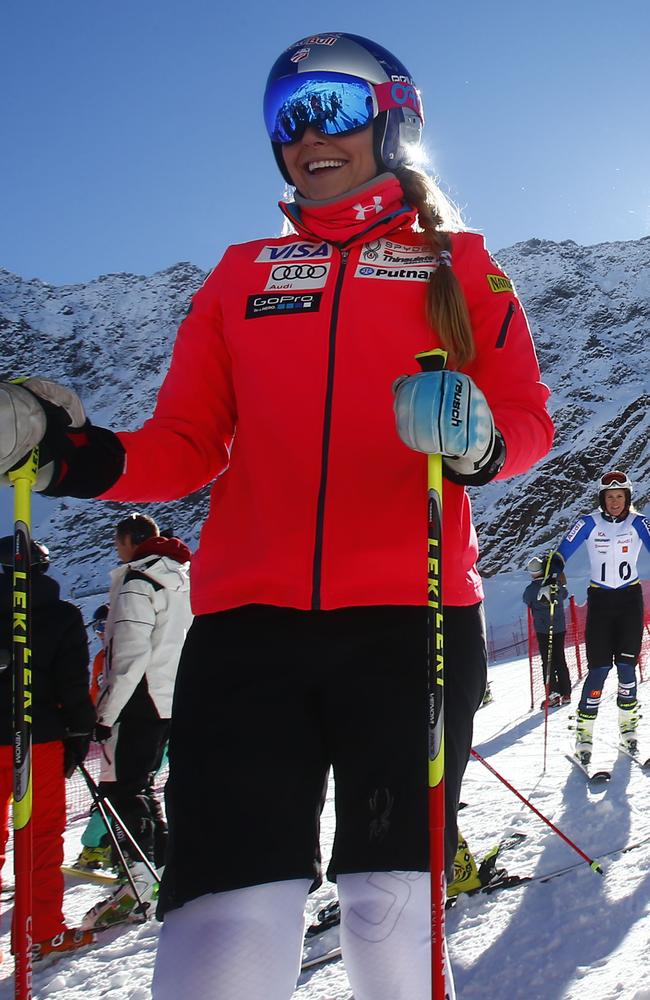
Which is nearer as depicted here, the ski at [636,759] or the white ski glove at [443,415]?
the white ski glove at [443,415]

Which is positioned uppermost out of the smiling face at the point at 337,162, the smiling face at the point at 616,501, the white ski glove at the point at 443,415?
the smiling face at the point at 337,162

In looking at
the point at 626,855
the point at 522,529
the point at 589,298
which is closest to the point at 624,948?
the point at 626,855

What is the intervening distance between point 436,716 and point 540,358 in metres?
80.1

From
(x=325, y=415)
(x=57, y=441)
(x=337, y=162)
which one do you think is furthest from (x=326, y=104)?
(x=57, y=441)

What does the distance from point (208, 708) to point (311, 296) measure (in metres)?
0.94

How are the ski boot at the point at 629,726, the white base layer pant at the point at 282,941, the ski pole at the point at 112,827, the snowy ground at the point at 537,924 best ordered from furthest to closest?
the ski boot at the point at 629,726 < the ski pole at the point at 112,827 < the snowy ground at the point at 537,924 < the white base layer pant at the point at 282,941

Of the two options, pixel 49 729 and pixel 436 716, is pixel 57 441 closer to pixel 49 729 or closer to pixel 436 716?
pixel 436 716

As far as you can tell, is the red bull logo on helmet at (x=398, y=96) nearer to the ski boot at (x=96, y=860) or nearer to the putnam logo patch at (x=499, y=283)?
the putnam logo patch at (x=499, y=283)

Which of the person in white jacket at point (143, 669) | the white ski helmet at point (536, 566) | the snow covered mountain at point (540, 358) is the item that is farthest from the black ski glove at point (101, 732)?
the snow covered mountain at point (540, 358)

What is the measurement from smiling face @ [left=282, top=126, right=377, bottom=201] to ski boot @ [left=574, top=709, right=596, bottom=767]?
5.52 metres

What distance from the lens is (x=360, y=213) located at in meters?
1.91

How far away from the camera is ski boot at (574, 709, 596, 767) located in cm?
623

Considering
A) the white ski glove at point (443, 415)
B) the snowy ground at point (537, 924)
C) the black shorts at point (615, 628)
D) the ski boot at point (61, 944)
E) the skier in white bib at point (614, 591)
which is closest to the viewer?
the white ski glove at point (443, 415)

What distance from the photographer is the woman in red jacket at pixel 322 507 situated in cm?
134
